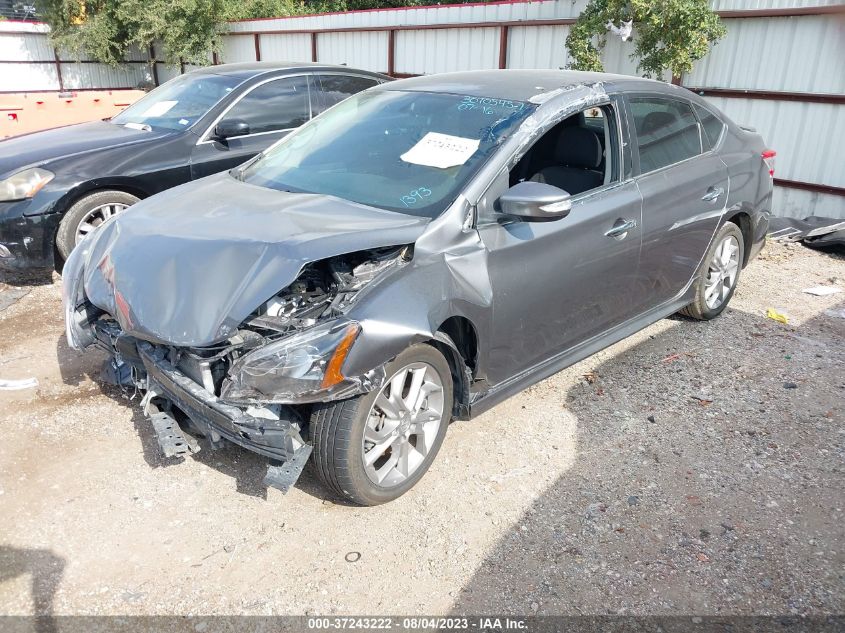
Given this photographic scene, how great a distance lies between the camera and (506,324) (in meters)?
3.34

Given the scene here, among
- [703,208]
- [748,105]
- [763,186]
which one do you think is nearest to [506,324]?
[703,208]

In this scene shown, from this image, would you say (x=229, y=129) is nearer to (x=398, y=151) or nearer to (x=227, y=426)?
(x=398, y=151)

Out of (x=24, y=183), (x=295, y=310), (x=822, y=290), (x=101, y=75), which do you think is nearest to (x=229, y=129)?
(x=24, y=183)

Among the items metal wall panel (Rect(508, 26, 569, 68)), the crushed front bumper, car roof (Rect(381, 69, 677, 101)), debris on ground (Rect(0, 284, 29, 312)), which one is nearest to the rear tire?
car roof (Rect(381, 69, 677, 101))

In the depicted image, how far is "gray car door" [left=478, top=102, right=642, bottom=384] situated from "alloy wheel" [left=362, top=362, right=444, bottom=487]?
13.9 inches

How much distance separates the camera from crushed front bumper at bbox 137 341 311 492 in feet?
9.06

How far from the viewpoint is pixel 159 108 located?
21.4 feet

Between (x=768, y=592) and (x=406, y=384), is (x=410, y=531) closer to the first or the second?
(x=406, y=384)

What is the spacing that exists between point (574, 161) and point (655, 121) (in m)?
0.55

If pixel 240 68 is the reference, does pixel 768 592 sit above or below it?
below

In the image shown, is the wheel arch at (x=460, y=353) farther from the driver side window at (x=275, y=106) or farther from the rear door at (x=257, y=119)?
the driver side window at (x=275, y=106)

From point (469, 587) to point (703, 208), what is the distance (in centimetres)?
302

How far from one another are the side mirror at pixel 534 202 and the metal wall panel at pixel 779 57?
6.23 m

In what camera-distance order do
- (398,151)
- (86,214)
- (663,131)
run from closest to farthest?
1. (398,151)
2. (663,131)
3. (86,214)
